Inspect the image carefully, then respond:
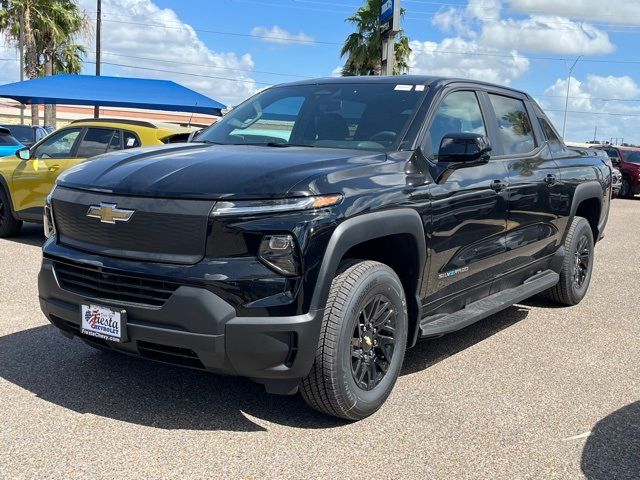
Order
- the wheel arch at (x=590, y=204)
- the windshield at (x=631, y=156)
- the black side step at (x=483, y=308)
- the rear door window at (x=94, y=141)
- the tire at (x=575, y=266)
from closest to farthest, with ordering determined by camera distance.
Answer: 1. the black side step at (x=483, y=308)
2. the wheel arch at (x=590, y=204)
3. the tire at (x=575, y=266)
4. the rear door window at (x=94, y=141)
5. the windshield at (x=631, y=156)

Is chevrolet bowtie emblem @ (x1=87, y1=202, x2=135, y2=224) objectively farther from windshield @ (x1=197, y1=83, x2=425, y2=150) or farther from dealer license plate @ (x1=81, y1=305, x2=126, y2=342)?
windshield @ (x1=197, y1=83, x2=425, y2=150)

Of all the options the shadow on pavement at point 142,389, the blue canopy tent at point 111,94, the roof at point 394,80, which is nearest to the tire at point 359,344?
the shadow on pavement at point 142,389

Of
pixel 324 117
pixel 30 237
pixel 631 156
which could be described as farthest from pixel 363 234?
pixel 631 156

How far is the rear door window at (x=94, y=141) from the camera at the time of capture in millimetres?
8938

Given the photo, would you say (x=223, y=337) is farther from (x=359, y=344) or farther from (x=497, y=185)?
(x=497, y=185)

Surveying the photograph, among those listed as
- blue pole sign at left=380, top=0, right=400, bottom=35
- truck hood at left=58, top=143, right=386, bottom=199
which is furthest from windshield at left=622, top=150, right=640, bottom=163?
truck hood at left=58, top=143, right=386, bottom=199

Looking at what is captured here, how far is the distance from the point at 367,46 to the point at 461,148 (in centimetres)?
2843

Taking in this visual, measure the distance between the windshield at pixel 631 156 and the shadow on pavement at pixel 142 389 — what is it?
21.2m

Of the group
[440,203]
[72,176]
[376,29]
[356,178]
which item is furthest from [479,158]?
[376,29]

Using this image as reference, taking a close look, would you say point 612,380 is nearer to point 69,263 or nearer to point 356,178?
point 356,178

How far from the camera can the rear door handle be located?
4630 millimetres

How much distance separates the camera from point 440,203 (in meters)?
4.07

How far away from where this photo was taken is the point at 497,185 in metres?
4.68

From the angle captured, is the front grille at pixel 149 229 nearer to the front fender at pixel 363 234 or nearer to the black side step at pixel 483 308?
the front fender at pixel 363 234
